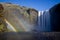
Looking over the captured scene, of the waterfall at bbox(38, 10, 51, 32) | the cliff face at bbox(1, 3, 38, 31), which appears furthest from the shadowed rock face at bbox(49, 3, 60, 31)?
the cliff face at bbox(1, 3, 38, 31)

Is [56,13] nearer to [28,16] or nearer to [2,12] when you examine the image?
[28,16]

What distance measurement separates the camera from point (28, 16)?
53844 mm

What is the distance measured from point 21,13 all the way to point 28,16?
8.15 ft

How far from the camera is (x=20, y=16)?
5366cm

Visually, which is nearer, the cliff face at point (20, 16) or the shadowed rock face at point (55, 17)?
the shadowed rock face at point (55, 17)

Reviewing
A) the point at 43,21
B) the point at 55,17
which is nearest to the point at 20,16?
the point at 43,21

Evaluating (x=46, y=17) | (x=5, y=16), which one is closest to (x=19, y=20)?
(x=5, y=16)

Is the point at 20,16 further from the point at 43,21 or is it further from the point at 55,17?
the point at 55,17

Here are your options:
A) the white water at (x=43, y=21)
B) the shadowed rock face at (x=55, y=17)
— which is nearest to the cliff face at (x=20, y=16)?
the white water at (x=43, y=21)

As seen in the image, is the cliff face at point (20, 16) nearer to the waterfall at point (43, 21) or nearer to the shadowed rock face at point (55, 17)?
the waterfall at point (43, 21)

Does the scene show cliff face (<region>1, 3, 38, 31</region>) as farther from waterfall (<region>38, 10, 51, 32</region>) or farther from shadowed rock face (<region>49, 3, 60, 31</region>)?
shadowed rock face (<region>49, 3, 60, 31</region>)

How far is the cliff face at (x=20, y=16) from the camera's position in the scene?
51406mm

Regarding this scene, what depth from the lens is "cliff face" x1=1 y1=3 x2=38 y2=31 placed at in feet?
169

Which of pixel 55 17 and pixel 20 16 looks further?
pixel 20 16
